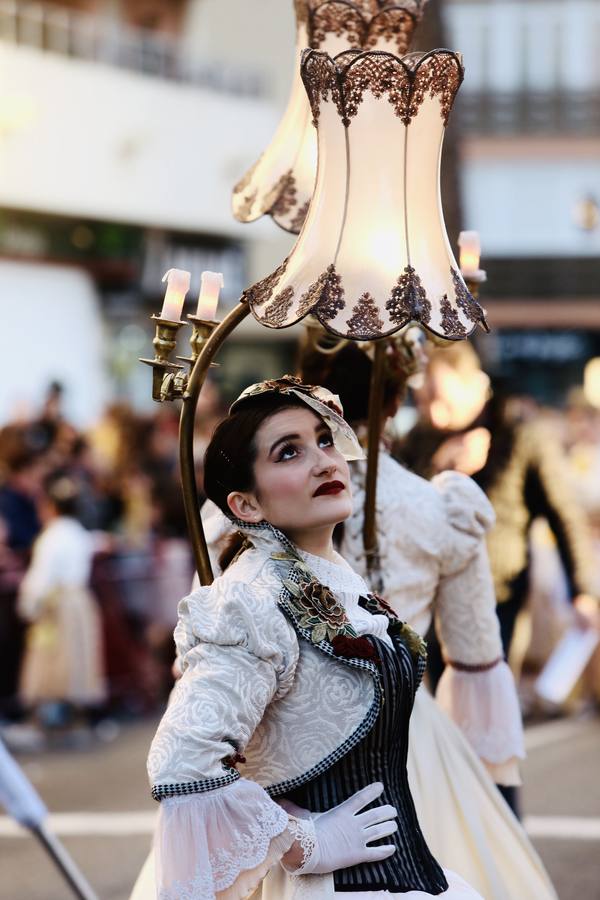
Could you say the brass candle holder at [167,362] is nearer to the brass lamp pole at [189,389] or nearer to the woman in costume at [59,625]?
the brass lamp pole at [189,389]

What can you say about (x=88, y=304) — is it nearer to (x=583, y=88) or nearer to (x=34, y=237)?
(x=34, y=237)

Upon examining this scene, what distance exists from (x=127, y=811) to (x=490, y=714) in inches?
138

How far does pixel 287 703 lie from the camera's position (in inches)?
105

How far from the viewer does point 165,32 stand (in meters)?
22.8

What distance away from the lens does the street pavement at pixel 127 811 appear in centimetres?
587

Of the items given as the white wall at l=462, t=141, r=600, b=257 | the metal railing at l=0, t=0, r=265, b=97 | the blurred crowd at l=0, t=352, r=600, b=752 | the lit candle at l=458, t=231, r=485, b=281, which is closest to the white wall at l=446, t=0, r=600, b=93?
the white wall at l=462, t=141, r=600, b=257

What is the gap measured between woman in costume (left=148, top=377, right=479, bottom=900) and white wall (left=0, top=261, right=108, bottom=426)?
16.7 meters

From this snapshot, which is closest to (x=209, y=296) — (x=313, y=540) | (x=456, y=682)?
(x=313, y=540)

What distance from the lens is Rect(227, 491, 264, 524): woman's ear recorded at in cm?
280

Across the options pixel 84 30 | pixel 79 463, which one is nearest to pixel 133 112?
pixel 84 30

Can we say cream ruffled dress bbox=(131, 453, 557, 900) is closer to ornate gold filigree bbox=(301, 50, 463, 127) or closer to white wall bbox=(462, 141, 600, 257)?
ornate gold filigree bbox=(301, 50, 463, 127)

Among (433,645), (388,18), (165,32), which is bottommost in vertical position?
(433,645)

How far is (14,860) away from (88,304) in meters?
15.9

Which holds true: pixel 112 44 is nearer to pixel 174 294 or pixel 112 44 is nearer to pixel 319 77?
pixel 174 294
